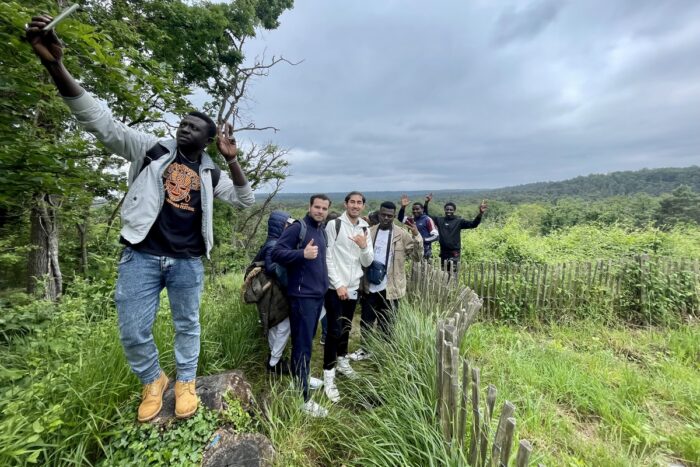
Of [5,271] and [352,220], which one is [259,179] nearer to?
[5,271]

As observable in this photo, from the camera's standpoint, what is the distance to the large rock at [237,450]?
2.09 meters

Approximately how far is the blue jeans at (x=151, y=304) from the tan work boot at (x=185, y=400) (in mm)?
58

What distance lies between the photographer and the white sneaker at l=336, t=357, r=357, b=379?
138 inches

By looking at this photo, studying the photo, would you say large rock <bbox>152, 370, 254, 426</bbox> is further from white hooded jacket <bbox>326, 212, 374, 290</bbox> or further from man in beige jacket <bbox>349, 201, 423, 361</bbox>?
man in beige jacket <bbox>349, 201, 423, 361</bbox>

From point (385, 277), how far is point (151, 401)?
2790 millimetres

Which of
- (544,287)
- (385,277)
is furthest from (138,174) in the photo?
(544,287)

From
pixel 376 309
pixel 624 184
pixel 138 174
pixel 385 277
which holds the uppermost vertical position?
pixel 624 184

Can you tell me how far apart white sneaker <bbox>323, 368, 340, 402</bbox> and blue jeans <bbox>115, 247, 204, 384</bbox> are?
1412 mm

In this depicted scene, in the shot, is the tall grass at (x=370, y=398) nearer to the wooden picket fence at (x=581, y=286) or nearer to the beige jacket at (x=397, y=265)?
the beige jacket at (x=397, y=265)

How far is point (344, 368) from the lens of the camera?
3.59m

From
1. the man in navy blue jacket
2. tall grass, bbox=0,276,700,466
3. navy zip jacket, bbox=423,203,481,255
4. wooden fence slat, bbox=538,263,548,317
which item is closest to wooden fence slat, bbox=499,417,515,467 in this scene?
tall grass, bbox=0,276,700,466

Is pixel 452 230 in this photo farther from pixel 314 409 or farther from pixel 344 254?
pixel 314 409

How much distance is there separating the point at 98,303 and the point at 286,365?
2.61 meters

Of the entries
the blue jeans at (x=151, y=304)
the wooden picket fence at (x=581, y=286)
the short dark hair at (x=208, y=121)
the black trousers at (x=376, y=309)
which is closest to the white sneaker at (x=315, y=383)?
the black trousers at (x=376, y=309)
